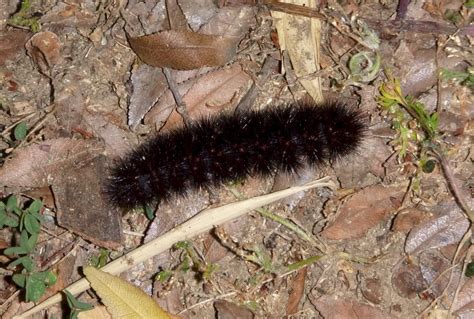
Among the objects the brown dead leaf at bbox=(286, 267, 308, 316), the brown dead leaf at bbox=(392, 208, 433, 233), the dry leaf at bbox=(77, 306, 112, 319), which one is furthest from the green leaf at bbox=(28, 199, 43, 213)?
the brown dead leaf at bbox=(392, 208, 433, 233)

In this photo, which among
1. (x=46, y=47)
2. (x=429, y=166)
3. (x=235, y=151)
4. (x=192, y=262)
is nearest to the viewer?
(x=235, y=151)

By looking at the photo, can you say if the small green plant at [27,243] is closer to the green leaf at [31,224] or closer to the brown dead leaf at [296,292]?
the green leaf at [31,224]

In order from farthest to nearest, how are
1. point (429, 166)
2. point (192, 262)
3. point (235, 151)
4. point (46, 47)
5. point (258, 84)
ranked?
point (46, 47) → point (258, 84) → point (192, 262) → point (429, 166) → point (235, 151)

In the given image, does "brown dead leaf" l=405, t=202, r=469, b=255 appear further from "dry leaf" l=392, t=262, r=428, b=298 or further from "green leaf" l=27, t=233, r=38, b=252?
"green leaf" l=27, t=233, r=38, b=252

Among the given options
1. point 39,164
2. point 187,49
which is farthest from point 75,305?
point 187,49

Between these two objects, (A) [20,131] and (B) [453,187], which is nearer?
(B) [453,187]

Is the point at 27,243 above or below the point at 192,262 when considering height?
above

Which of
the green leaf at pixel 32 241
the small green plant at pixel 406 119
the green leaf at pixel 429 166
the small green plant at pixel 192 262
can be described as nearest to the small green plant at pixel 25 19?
the green leaf at pixel 32 241

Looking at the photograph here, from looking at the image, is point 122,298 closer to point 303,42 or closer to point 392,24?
point 303,42
